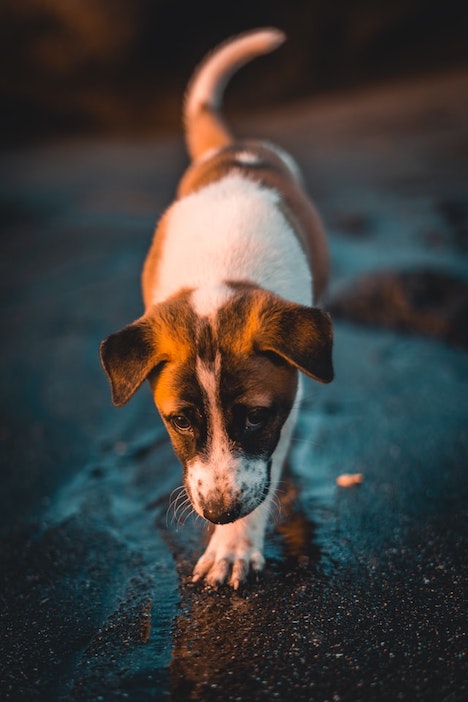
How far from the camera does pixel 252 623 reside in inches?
108

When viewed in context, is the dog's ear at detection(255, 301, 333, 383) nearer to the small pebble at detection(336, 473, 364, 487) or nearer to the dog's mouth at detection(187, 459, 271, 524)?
the dog's mouth at detection(187, 459, 271, 524)

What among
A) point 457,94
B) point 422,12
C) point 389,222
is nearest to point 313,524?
point 389,222

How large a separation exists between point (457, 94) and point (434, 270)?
6.76 m

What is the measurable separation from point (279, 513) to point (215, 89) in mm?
3472

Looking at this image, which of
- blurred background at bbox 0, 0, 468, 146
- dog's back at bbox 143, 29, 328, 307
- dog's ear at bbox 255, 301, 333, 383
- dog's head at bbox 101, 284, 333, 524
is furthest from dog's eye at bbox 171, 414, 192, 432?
blurred background at bbox 0, 0, 468, 146

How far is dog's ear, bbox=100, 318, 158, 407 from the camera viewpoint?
117 inches

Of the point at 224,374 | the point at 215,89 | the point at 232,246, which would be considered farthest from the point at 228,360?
the point at 215,89

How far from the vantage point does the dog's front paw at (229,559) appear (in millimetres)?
3051

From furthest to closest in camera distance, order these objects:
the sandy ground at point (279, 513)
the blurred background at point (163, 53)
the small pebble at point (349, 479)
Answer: the blurred background at point (163, 53) → the small pebble at point (349, 479) → the sandy ground at point (279, 513)

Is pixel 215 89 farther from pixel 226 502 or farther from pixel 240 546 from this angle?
pixel 226 502

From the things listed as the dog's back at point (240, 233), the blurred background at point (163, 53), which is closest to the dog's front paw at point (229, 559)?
the dog's back at point (240, 233)

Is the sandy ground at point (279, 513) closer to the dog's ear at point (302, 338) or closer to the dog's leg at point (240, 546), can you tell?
the dog's leg at point (240, 546)

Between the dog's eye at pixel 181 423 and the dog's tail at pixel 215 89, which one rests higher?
the dog's tail at pixel 215 89

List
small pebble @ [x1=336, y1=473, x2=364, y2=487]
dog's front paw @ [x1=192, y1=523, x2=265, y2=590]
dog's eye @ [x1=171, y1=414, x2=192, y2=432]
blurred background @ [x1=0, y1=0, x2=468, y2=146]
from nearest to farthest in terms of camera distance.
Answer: dog's eye @ [x1=171, y1=414, x2=192, y2=432] < dog's front paw @ [x1=192, y1=523, x2=265, y2=590] < small pebble @ [x1=336, y1=473, x2=364, y2=487] < blurred background @ [x1=0, y1=0, x2=468, y2=146]
